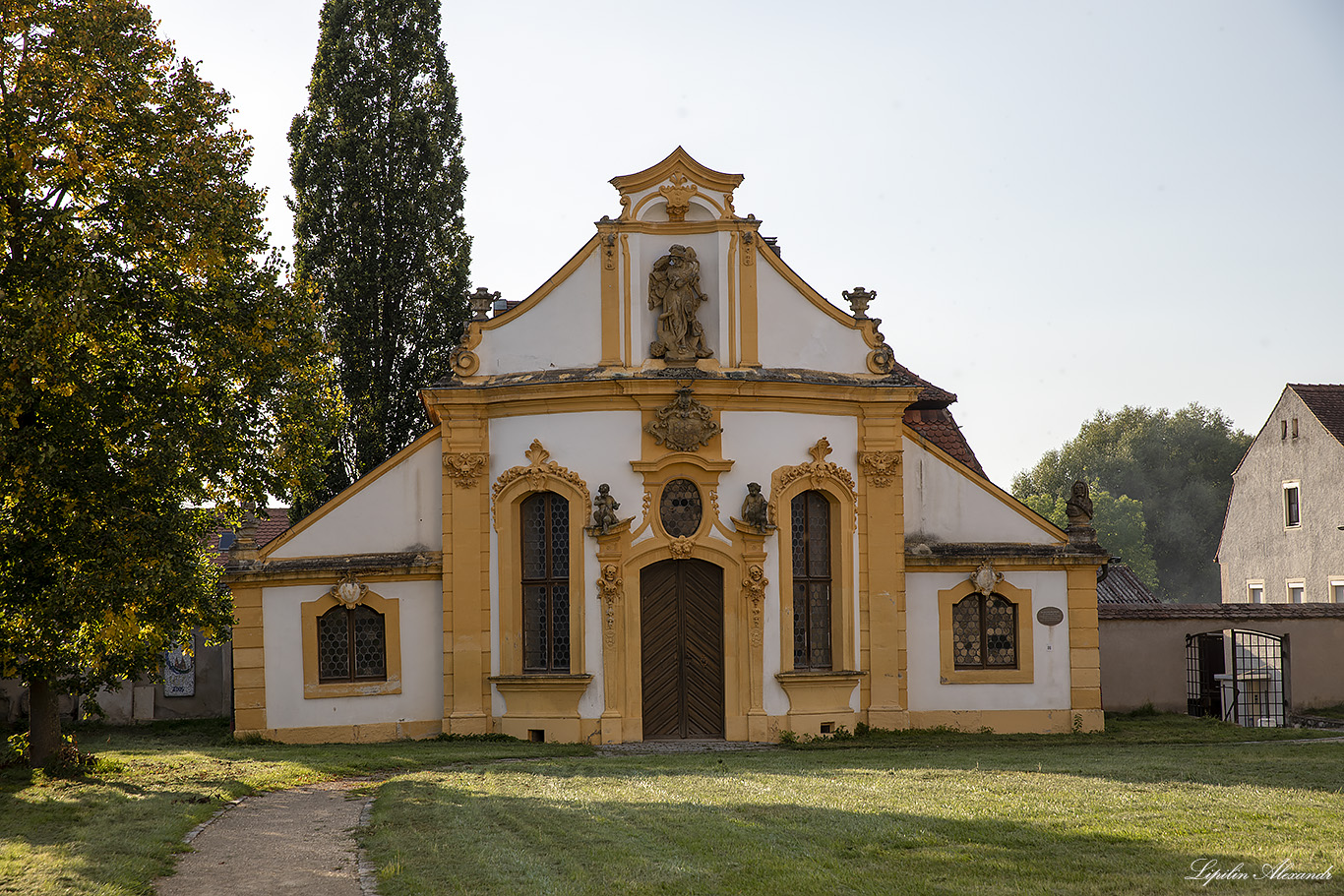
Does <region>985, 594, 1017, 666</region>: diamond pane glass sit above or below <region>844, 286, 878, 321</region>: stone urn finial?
below

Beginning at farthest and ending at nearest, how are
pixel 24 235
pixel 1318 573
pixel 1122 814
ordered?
pixel 1318 573 < pixel 24 235 < pixel 1122 814

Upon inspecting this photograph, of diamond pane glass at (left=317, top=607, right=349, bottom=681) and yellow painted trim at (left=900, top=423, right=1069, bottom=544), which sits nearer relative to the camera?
diamond pane glass at (left=317, top=607, right=349, bottom=681)

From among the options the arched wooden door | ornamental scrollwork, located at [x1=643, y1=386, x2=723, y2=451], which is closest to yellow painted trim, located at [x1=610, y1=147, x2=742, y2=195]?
ornamental scrollwork, located at [x1=643, y1=386, x2=723, y2=451]

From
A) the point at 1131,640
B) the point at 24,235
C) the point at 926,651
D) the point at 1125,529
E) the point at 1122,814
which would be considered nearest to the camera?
the point at 1122,814

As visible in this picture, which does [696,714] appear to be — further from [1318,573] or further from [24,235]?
[1318,573]

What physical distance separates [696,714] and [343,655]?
19.4 ft

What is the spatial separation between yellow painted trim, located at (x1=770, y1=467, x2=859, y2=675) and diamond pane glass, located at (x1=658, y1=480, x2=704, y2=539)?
1261 mm

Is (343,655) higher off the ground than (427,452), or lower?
lower

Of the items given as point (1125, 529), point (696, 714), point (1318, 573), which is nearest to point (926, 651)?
point (696, 714)

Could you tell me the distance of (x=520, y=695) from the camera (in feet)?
64.4

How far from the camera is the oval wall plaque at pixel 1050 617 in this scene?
21047mm

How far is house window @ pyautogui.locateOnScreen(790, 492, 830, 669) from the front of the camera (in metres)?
20.4

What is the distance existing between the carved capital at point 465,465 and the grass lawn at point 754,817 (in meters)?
4.71

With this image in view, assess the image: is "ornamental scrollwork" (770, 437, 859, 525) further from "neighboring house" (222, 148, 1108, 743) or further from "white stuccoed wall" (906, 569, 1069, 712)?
"white stuccoed wall" (906, 569, 1069, 712)
